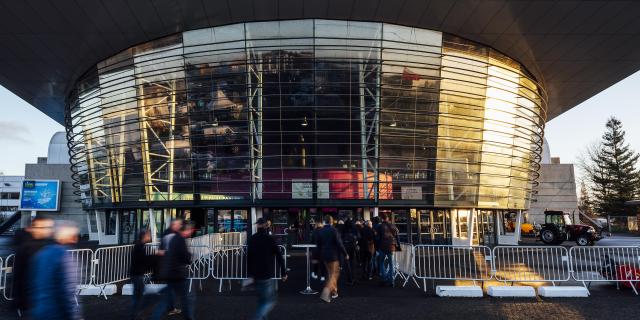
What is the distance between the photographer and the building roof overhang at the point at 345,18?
19.2 m

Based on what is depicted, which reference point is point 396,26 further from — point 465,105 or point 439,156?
point 439,156

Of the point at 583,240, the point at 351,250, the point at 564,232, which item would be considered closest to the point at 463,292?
the point at 351,250

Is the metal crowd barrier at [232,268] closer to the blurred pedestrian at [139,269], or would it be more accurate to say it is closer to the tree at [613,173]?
the blurred pedestrian at [139,269]

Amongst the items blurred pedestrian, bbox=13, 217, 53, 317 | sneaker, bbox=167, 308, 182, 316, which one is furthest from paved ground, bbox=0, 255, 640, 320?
blurred pedestrian, bbox=13, 217, 53, 317

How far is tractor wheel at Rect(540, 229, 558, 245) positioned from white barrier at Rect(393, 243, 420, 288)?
1832 cm

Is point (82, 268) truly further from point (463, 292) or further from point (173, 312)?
point (463, 292)

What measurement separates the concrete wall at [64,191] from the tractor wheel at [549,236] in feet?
131

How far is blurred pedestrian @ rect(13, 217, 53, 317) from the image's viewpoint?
464 cm

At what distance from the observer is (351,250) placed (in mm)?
12539

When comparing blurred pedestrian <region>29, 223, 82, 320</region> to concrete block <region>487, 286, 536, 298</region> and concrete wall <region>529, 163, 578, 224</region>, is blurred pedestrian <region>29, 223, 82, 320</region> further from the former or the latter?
concrete wall <region>529, 163, 578, 224</region>

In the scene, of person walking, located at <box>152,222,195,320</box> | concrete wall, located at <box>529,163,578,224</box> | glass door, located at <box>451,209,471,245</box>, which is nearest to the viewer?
person walking, located at <box>152,222,195,320</box>

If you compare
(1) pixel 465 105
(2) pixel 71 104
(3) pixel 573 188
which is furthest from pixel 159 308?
(3) pixel 573 188

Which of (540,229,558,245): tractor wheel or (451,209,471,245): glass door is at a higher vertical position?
(451,209,471,245): glass door

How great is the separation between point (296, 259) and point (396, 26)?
13097mm
